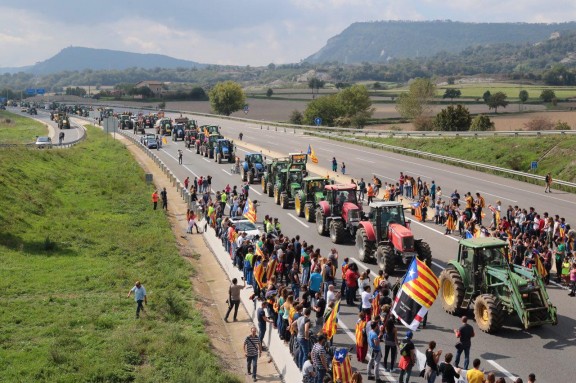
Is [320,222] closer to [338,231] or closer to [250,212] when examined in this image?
[338,231]

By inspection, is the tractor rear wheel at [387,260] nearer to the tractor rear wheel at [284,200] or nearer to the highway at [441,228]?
the highway at [441,228]

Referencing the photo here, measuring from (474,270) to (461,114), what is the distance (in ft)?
201

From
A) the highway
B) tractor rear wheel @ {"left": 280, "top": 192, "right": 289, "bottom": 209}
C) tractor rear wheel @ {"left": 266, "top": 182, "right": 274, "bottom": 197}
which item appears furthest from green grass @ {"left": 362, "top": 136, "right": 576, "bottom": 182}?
tractor rear wheel @ {"left": 280, "top": 192, "right": 289, "bottom": 209}

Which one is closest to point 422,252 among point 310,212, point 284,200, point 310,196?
point 310,212

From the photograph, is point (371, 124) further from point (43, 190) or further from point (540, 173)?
point (43, 190)

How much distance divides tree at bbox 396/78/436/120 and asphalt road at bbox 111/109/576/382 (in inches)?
1371

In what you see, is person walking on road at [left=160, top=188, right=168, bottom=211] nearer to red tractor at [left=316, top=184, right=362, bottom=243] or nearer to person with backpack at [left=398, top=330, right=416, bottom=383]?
red tractor at [left=316, top=184, right=362, bottom=243]

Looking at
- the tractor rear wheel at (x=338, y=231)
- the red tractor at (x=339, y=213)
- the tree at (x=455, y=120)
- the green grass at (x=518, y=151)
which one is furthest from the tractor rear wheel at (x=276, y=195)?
the tree at (x=455, y=120)

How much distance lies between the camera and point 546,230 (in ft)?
85.8

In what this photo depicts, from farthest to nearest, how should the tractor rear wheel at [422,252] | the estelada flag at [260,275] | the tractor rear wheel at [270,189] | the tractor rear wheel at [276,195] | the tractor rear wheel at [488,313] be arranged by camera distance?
1. the tractor rear wheel at [270,189]
2. the tractor rear wheel at [276,195]
3. the tractor rear wheel at [422,252]
4. the estelada flag at [260,275]
5. the tractor rear wheel at [488,313]

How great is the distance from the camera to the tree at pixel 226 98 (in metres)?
139

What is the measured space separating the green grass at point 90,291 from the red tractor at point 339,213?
6.41 meters

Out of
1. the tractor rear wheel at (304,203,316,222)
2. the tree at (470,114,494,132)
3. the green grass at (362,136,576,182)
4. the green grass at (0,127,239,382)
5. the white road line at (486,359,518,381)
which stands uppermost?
the tree at (470,114,494,132)

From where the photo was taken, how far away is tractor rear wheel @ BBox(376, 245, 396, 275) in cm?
2127
